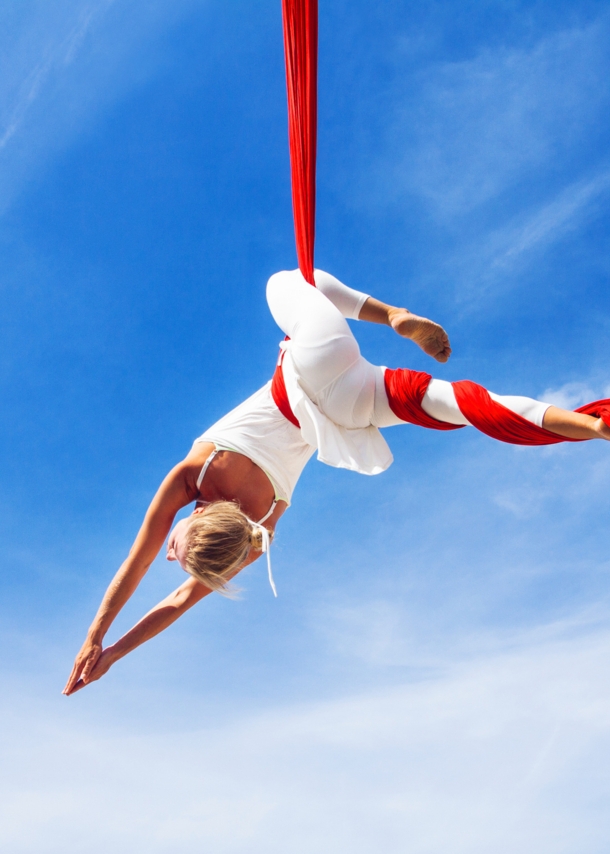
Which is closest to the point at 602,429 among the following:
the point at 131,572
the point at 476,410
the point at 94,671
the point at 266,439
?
the point at 476,410

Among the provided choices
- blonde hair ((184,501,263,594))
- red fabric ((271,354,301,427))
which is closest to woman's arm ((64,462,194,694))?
blonde hair ((184,501,263,594))

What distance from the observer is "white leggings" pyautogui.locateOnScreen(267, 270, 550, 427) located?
13.7 feet

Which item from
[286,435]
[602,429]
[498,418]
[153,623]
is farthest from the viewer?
[286,435]

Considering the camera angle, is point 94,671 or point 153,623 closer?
point 94,671

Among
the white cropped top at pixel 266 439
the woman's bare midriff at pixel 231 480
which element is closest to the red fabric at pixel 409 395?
the white cropped top at pixel 266 439

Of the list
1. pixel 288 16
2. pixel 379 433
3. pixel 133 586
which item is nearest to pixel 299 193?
pixel 288 16

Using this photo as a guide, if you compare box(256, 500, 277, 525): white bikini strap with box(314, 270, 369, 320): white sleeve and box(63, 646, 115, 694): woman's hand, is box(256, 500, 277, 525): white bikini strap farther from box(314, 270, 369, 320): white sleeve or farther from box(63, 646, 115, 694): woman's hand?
box(314, 270, 369, 320): white sleeve

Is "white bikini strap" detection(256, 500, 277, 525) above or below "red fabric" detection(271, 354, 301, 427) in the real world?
below

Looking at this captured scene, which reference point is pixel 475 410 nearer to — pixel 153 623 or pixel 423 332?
pixel 423 332

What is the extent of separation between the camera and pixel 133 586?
436 centimetres

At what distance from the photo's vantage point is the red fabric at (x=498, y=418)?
3.81 metres

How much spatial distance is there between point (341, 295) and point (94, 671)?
105 inches

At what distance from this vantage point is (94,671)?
434cm

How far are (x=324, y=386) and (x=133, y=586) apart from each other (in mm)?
1590
